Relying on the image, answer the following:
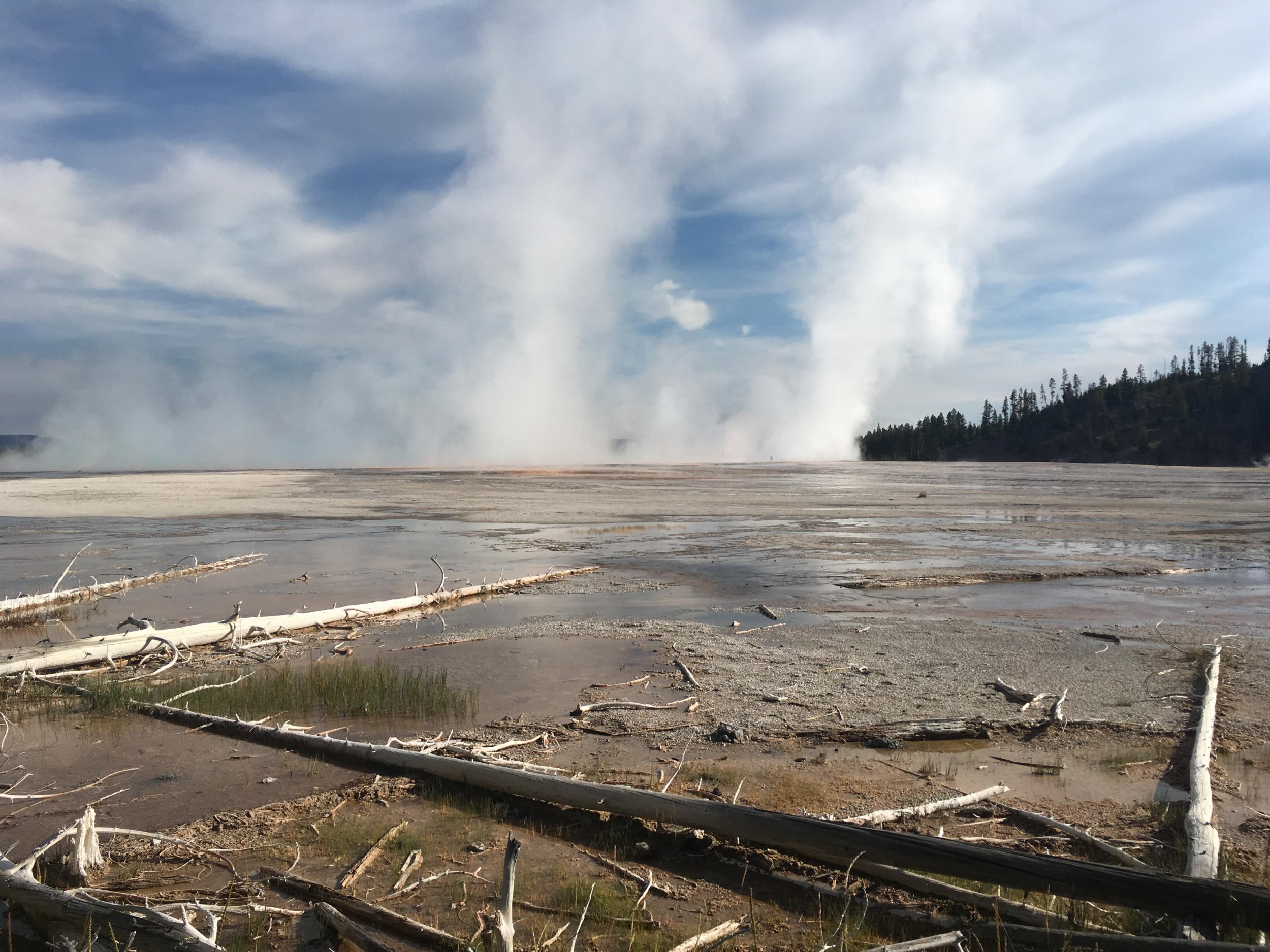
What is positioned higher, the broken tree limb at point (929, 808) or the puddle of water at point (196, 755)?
the broken tree limb at point (929, 808)

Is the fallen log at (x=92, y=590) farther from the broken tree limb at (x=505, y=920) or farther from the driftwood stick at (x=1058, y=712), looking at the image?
the driftwood stick at (x=1058, y=712)

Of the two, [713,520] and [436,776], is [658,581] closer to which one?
[436,776]

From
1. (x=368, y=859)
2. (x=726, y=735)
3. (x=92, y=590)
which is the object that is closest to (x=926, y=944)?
(x=368, y=859)

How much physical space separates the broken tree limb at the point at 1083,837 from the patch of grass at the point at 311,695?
5.61 meters

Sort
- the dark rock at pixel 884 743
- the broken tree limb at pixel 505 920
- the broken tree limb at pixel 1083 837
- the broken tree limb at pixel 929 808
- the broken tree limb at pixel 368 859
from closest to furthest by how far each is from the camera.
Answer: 1. the broken tree limb at pixel 505 920
2. the broken tree limb at pixel 1083 837
3. the broken tree limb at pixel 368 859
4. the broken tree limb at pixel 929 808
5. the dark rock at pixel 884 743

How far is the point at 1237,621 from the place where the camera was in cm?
1349

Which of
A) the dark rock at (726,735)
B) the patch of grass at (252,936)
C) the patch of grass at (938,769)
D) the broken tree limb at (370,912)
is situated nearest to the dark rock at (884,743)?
the patch of grass at (938,769)

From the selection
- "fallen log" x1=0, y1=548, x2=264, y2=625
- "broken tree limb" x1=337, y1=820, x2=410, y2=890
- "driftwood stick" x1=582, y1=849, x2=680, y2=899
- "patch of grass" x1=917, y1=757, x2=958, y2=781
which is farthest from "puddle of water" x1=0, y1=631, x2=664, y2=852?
"fallen log" x1=0, y1=548, x2=264, y2=625

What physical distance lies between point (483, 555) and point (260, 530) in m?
12.2

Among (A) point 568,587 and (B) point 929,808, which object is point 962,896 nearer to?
(B) point 929,808

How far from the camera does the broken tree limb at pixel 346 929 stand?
4.14 metres

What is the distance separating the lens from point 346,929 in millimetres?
4336

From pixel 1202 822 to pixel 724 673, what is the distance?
581 centimetres

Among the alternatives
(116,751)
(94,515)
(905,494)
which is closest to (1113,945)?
(116,751)
